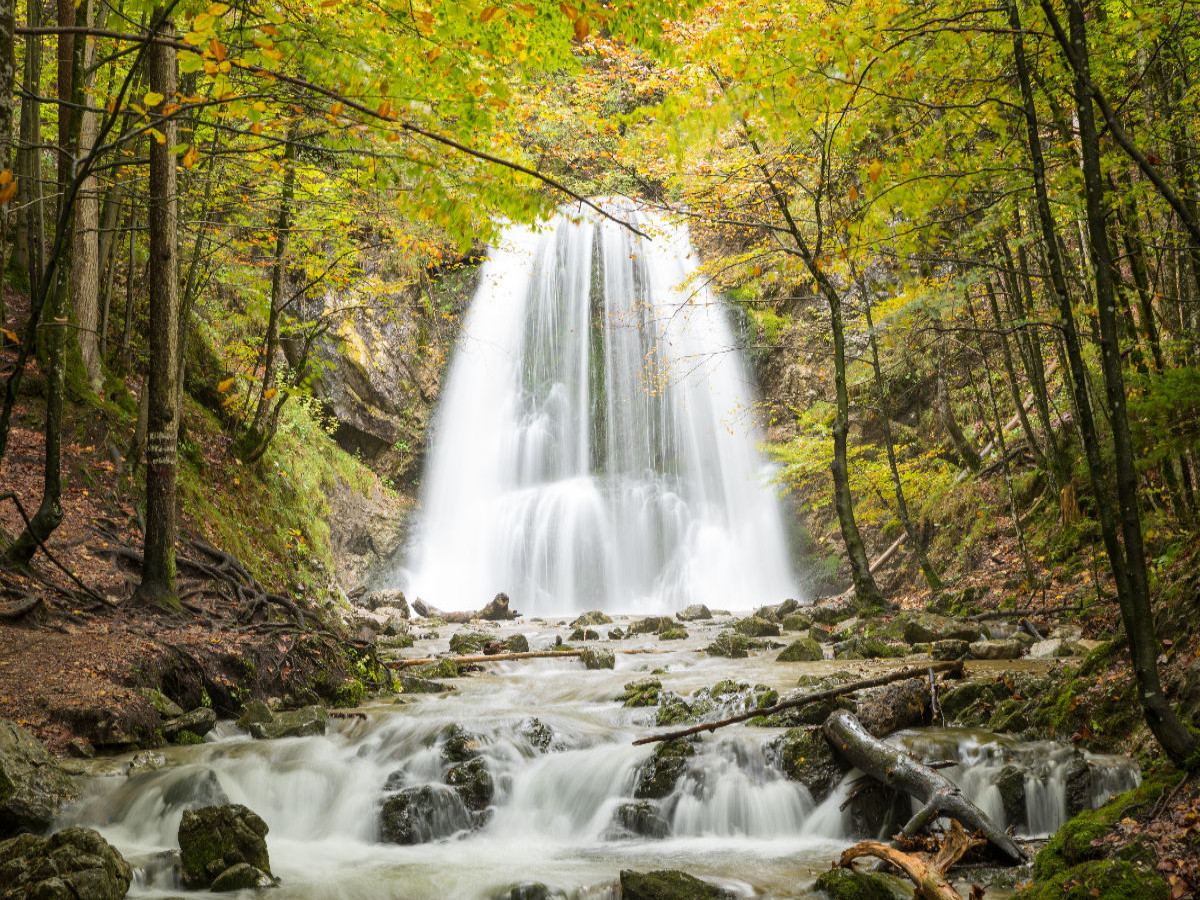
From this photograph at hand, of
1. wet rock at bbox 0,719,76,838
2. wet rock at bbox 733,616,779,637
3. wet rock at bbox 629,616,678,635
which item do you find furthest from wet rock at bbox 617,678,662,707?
wet rock at bbox 629,616,678,635

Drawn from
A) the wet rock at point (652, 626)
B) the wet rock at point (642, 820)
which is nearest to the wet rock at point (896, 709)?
the wet rock at point (642, 820)

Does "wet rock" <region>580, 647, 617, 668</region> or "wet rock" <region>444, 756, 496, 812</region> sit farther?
"wet rock" <region>580, 647, 617, 668</region>

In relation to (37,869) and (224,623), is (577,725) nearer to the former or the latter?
(224,623)

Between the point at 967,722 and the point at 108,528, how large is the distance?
8497 millimetres

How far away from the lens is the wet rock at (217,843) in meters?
4.27

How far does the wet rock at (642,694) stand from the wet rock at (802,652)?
6.37ft

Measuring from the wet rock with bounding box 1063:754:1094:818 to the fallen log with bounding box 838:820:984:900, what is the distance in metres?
0.86

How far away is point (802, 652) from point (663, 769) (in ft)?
12.8

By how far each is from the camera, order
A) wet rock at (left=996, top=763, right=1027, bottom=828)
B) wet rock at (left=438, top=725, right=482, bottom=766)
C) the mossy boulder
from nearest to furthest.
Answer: the mossy boulder < wet rock at (left=996, top=763, right=1027, bottom=828) < wet rock at (left=438, top=725, right=482, bottom=766)

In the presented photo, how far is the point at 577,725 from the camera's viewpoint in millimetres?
6742

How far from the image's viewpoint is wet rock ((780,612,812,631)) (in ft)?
41.9

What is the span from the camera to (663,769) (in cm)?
567

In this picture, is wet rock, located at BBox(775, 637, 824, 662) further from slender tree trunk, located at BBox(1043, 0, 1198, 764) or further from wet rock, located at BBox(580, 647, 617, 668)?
slender tree trunk, located at BBox(1043, 0, 1198, 764)

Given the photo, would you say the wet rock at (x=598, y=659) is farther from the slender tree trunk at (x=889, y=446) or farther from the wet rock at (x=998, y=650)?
the slender tree trunk at (x=889, y=446)
